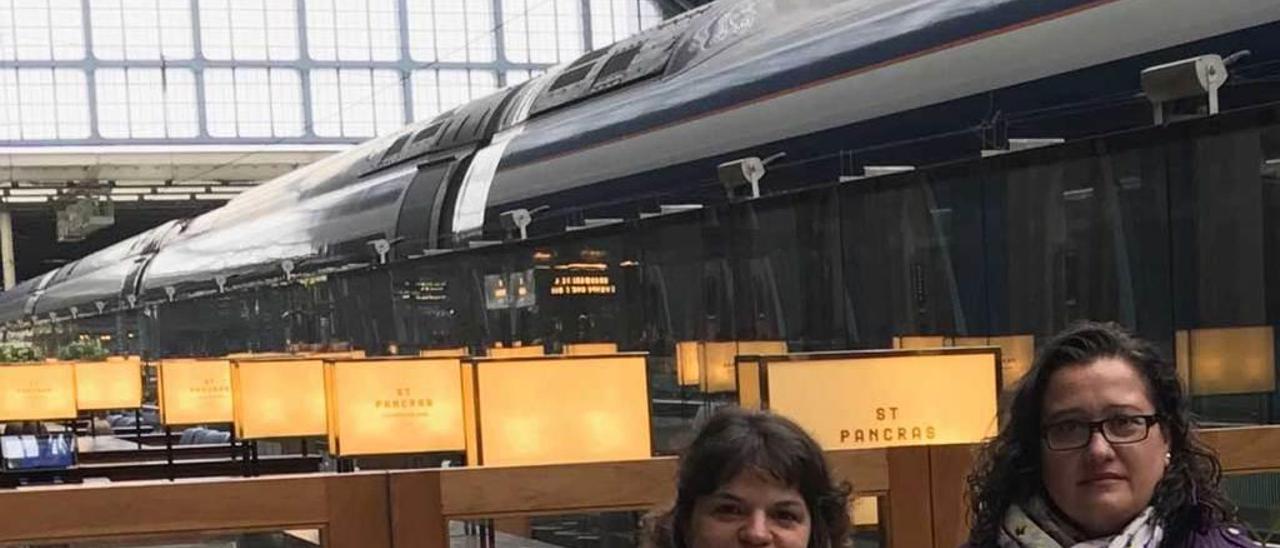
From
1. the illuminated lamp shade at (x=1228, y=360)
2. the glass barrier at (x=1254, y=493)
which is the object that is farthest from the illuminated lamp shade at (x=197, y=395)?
the glass barrier at (x=1254, y=493)

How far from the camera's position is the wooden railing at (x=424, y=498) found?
2.79 meters

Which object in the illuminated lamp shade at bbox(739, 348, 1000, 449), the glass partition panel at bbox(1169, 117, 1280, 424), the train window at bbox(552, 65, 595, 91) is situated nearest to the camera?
the illuminated lamp shade at bbox(739, 348, 1000, 449)

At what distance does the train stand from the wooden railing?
1.97m

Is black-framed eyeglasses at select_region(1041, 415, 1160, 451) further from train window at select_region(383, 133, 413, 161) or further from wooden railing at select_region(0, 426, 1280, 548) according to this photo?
train window at select_region(383, 133, 413, 161)

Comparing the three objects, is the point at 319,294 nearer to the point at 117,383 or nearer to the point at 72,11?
the point at 117,383

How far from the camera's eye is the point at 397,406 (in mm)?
6664

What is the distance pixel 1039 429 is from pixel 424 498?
150 centimetres

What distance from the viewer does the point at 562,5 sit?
147 feet

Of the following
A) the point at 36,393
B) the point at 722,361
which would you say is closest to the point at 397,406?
the point at 722,361

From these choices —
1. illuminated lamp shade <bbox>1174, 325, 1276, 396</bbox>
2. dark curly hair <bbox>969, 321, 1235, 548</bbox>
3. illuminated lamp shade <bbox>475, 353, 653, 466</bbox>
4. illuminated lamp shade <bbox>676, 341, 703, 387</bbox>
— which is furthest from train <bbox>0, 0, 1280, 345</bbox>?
dark curly hair <bbox>969, 321, 1235, 548</bbox>

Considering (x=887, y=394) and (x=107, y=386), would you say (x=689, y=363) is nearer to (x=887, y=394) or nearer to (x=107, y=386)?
(x=887, y=394)

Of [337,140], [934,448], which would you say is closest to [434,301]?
[934,448]

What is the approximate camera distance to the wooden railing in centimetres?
279

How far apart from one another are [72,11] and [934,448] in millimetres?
43777
